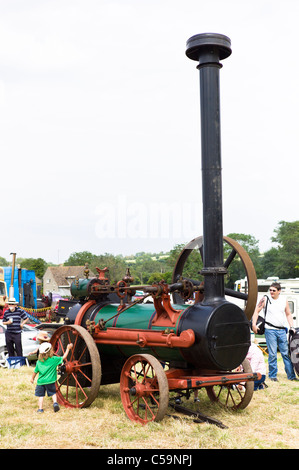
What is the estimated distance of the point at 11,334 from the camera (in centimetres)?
920

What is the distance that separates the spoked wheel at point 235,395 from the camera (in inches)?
229

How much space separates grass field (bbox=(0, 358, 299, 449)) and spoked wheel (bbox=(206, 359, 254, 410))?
10 cm

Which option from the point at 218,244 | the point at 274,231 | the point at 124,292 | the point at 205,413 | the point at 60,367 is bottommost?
the point at 205,413

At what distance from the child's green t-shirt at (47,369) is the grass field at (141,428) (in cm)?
33

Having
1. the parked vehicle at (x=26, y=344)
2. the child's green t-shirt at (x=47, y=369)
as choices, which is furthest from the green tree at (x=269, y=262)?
the child's green t-shirt at (x=47, y=369)

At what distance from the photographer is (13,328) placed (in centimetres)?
920

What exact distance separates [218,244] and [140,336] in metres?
1.27

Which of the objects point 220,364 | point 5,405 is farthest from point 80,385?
point 220,364

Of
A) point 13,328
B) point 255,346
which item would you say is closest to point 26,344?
point 13,328

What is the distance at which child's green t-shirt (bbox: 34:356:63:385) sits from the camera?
602 centimetres

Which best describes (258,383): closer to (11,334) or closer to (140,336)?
(140,336)

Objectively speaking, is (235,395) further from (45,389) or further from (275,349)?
(45,389)

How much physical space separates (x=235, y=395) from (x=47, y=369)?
2.36 metres

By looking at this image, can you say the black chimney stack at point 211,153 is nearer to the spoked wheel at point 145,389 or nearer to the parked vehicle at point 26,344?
the spoked wheel at point 145,389
